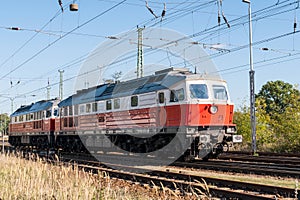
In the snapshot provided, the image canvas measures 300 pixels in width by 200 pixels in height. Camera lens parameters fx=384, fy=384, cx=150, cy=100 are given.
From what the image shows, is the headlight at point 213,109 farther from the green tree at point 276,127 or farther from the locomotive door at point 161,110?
the green tree at point 276,127

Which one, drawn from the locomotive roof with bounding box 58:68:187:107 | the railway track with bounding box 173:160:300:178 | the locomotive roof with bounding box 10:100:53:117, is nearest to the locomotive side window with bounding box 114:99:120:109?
the locomotive roof with bounding box 58:68:187:107

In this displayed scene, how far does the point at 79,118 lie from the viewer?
2656 centimetres

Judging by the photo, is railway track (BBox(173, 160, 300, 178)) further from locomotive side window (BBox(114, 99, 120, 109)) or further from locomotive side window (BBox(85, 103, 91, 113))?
locomotive side window (BBox(85, 103, 91, 113))

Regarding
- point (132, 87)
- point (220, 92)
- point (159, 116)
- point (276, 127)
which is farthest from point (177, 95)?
point (276, 127)

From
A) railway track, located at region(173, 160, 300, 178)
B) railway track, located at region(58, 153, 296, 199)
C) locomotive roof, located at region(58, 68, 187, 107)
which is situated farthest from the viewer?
locomotive roof, located at region(58, 68, 187, 107)

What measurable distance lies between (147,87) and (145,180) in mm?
7162

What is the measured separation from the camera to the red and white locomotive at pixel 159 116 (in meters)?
17.6

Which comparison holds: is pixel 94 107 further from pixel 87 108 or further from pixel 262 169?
pixel 262 169

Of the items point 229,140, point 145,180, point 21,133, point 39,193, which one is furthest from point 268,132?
point 21,133

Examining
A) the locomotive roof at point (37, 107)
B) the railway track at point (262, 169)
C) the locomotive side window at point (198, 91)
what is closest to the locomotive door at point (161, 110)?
the locomotive side window at point (198, 91)

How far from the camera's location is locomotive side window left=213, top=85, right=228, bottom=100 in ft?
60.4

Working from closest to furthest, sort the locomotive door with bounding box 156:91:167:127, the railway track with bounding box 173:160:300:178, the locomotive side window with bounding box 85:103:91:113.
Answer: the railway track with bounding box 173:160:300:178 < the locomotive door with bounding box 156:91:167:127 < the locomotive side window with bounding box 85:103:91:113

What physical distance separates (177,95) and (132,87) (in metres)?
4.05

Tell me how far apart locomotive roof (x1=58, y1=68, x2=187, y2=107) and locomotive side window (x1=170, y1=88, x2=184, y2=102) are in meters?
0.43
